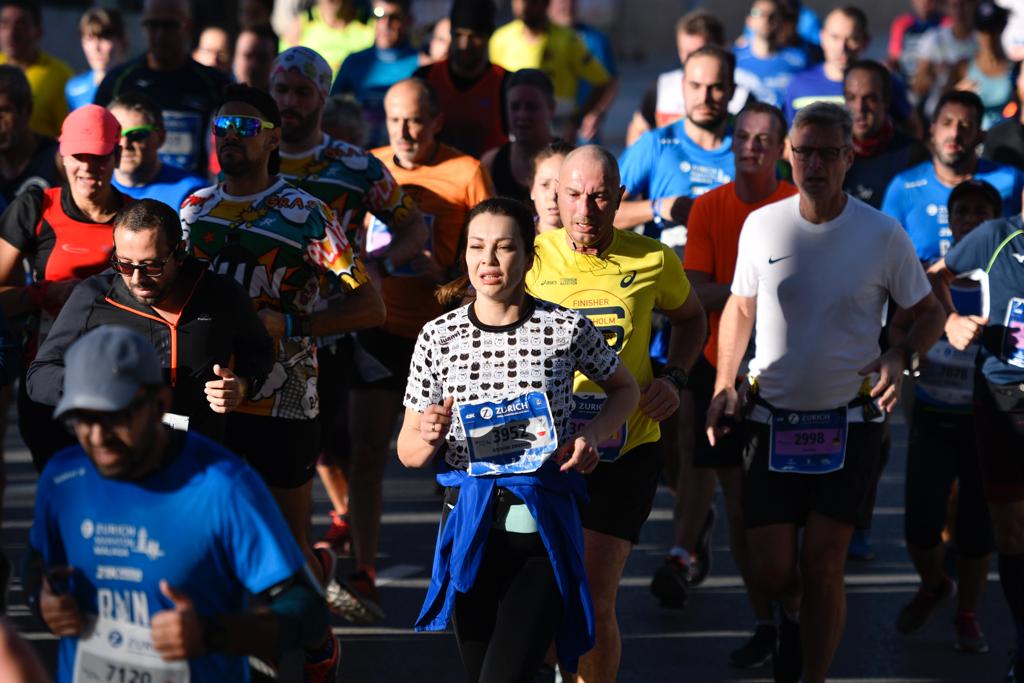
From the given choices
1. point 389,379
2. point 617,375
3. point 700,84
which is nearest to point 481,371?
point 617,375

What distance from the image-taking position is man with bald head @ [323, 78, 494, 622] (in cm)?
748

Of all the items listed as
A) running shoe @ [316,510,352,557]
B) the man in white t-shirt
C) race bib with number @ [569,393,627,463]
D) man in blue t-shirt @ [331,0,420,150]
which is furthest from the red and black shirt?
man in blue t-shirt @ [331,0,420,150]

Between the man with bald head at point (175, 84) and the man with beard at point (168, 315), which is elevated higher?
the man with bald head at point (175, 84)

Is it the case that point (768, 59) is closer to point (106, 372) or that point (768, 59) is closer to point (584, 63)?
point (584, 63)

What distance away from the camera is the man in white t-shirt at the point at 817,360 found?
608 centimetres

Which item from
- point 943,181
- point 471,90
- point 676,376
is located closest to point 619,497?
point 676,376

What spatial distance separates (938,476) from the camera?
746 centimetres

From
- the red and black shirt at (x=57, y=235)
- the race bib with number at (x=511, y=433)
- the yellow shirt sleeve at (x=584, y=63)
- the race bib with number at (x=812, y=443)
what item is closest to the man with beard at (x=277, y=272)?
the red and black shirt at (x=57, y=235)

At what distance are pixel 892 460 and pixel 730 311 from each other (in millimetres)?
4444

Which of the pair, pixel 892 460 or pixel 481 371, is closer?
pixel 481 371

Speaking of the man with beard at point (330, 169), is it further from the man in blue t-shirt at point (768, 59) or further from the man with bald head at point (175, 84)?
the man in blue t-shirt at point (768, 59)

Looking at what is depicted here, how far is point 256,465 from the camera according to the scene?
6176 mm

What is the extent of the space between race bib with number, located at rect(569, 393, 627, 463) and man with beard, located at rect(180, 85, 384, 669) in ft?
3.07

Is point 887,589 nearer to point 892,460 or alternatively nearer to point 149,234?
point 892,460
